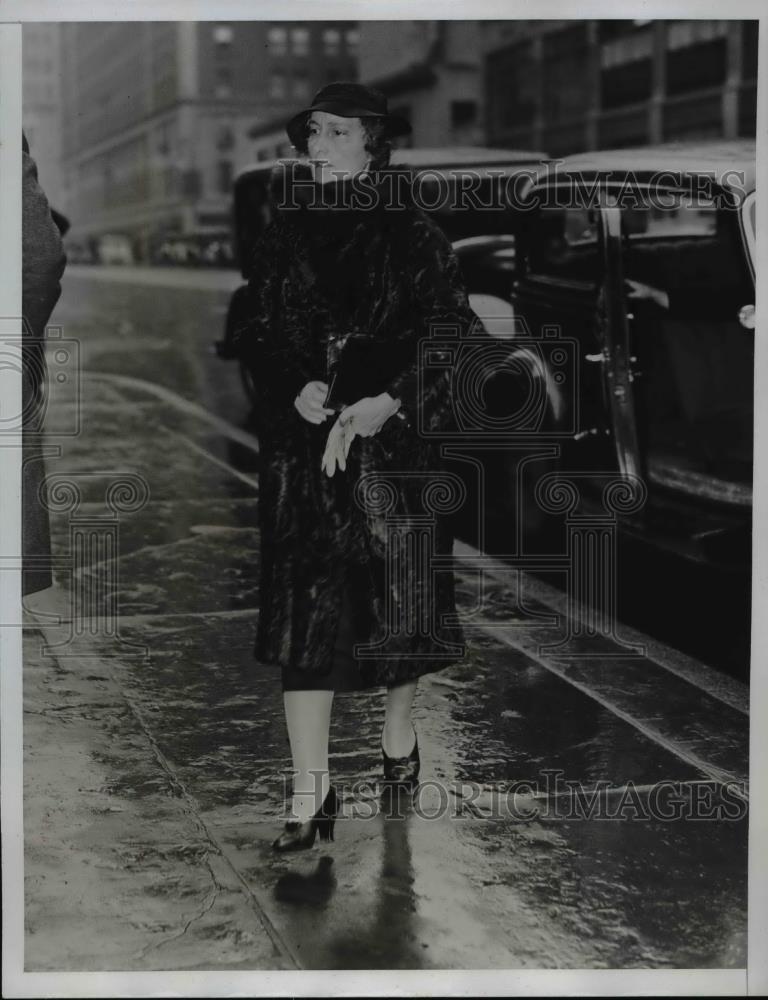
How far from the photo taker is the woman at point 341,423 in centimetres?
387

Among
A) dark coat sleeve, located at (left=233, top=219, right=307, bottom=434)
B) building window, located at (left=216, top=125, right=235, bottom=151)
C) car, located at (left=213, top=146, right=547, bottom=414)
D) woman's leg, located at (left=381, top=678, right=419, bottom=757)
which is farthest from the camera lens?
building window, located at (left=216, top=125, right=235, bottom=151)

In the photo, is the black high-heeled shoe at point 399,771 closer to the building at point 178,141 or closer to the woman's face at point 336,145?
the woman's face at point 336,145

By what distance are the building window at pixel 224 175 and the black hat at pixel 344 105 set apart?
6544 centimetres

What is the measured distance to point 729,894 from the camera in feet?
12.0

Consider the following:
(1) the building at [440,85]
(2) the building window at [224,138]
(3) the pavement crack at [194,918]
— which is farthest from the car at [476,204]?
(2) the building window at [224,138]

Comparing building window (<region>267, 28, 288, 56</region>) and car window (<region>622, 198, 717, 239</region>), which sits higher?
building window (<region>267, 28, 288, 56</region>)

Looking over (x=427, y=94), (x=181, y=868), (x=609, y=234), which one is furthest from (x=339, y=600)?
(x=427, y=94)

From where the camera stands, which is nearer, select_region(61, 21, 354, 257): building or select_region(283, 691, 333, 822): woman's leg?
select_region(283, 691, 333, 822): woman's leg

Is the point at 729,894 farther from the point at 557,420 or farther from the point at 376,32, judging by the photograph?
the point at 376,32

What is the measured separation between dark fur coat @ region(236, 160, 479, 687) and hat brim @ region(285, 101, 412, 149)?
157mm

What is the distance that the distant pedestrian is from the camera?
12.1ft

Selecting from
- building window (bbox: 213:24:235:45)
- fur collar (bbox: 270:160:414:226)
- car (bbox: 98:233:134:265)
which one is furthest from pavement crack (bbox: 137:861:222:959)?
building window (bbox: 213:24:235:45)

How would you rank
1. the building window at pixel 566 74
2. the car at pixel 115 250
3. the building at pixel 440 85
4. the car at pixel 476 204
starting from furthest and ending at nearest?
1. the car at pixel 115 250
2. the building at pixel 440 85
3. the building window at pixel 566 74
4. the car at pixel 476 204

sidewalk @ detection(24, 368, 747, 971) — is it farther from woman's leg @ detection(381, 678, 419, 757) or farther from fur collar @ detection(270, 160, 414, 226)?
fur collar @ detection(270, 160, 414, 226)
